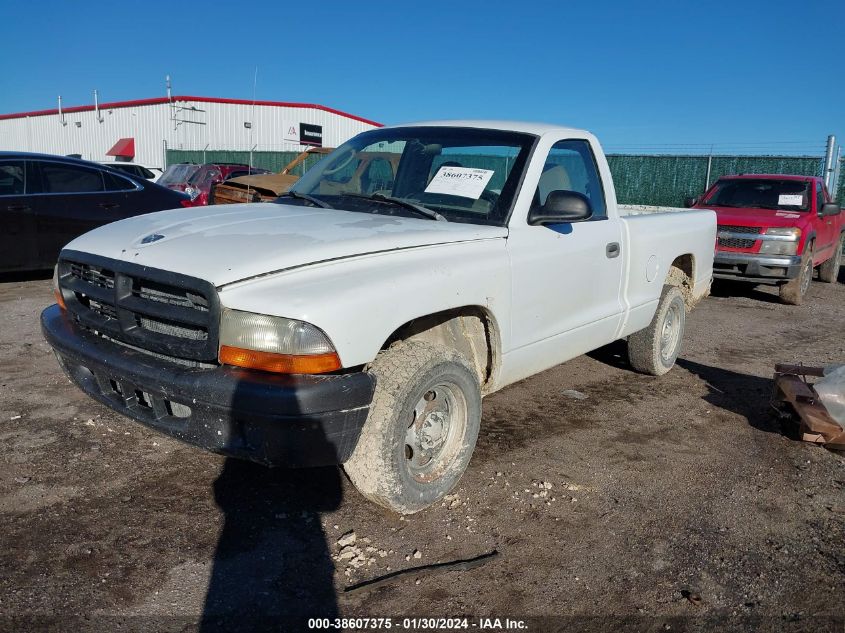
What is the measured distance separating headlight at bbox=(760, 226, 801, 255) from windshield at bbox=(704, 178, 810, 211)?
0.82 meters

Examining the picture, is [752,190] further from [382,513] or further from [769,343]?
[382,513]

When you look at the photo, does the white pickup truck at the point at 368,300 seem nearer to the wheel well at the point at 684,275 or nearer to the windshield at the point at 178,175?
the wheel well at the point at 684,275

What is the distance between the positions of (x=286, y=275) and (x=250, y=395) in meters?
0.49

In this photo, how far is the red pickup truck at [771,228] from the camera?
9648 millimetres

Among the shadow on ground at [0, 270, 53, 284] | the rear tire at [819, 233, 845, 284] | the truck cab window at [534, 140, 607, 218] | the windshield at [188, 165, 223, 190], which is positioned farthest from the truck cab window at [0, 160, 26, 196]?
the rear tire at [819, 233, 845, 284]

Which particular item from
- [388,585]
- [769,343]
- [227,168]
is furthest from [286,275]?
[227,168]

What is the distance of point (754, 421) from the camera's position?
480 cm

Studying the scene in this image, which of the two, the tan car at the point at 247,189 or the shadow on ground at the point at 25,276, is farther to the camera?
the tan car at the point at 247,189

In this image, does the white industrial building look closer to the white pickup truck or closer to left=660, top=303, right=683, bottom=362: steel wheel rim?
left=660, top=303, right=683, bottom=362: steel wheel rim

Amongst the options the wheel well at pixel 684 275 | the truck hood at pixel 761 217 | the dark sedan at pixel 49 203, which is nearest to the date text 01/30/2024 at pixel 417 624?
the wheel well at pixel 684 275

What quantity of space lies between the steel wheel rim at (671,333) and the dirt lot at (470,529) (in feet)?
3.15

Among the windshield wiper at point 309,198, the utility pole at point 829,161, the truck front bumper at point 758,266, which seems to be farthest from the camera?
the utility pole at point 829,161

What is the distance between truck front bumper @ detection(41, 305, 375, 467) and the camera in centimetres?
261

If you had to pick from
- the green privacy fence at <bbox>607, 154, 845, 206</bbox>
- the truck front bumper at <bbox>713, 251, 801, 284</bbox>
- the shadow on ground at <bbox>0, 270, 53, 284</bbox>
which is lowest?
the shadow on ground at <bbox>0, 270, 53, 284</bbox>
